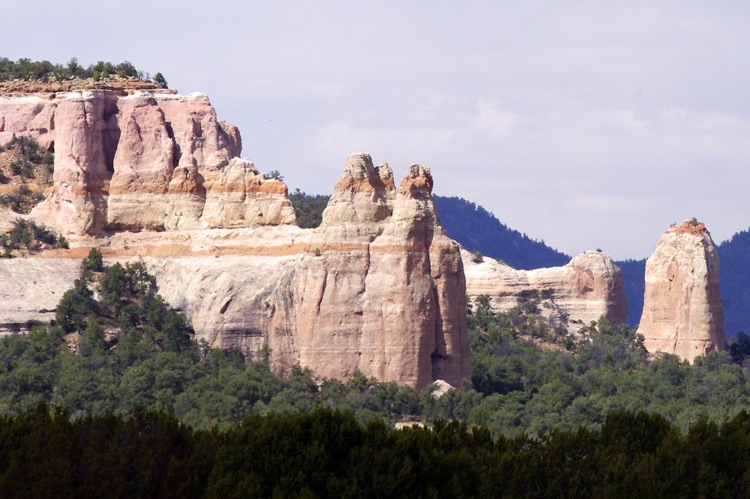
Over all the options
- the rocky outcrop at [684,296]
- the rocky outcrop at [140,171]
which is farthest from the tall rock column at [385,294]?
the rocky outcrop at [684,296]

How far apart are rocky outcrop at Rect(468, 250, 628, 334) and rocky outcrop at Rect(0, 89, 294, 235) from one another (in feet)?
97.7

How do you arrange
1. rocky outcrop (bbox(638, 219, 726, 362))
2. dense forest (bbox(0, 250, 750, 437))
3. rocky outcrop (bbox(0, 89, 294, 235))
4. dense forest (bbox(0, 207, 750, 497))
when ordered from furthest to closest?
rocky outcrop (bbox(638, 219, 726, 362)) < rocky outcrop (bbox(0, 89, 294, 235)) < dense forest (bbox(0, 250, 750, 437)) < dense forest (bbox(0, 207, 750, 497))

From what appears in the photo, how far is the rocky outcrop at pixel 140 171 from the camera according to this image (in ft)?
287

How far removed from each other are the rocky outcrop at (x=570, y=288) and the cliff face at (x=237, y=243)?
28.9m

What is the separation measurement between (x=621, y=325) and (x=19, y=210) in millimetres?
42235

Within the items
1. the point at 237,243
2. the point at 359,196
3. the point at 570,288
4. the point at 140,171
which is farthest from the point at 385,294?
the point at 570,288

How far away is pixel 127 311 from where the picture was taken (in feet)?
282

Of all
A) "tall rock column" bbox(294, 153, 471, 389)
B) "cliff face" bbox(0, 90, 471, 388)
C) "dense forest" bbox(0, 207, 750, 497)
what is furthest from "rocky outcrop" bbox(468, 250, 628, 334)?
"tall rock column" bbox(294, 153, 471, 389)

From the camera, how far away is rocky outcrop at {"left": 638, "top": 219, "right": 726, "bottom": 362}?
103062 mm

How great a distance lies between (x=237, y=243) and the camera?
3383 inches

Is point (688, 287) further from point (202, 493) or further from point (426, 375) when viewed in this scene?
point (202, 493)

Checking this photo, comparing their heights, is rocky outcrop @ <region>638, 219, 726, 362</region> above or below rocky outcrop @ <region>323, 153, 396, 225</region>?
below

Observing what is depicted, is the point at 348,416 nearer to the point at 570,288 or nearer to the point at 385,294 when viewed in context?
the point at 385,294

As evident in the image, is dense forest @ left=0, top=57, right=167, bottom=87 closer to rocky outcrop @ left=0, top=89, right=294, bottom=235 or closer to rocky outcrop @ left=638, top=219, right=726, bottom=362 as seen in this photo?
rocky outcrop @ left=0, top=89, right=294, bottom=235
